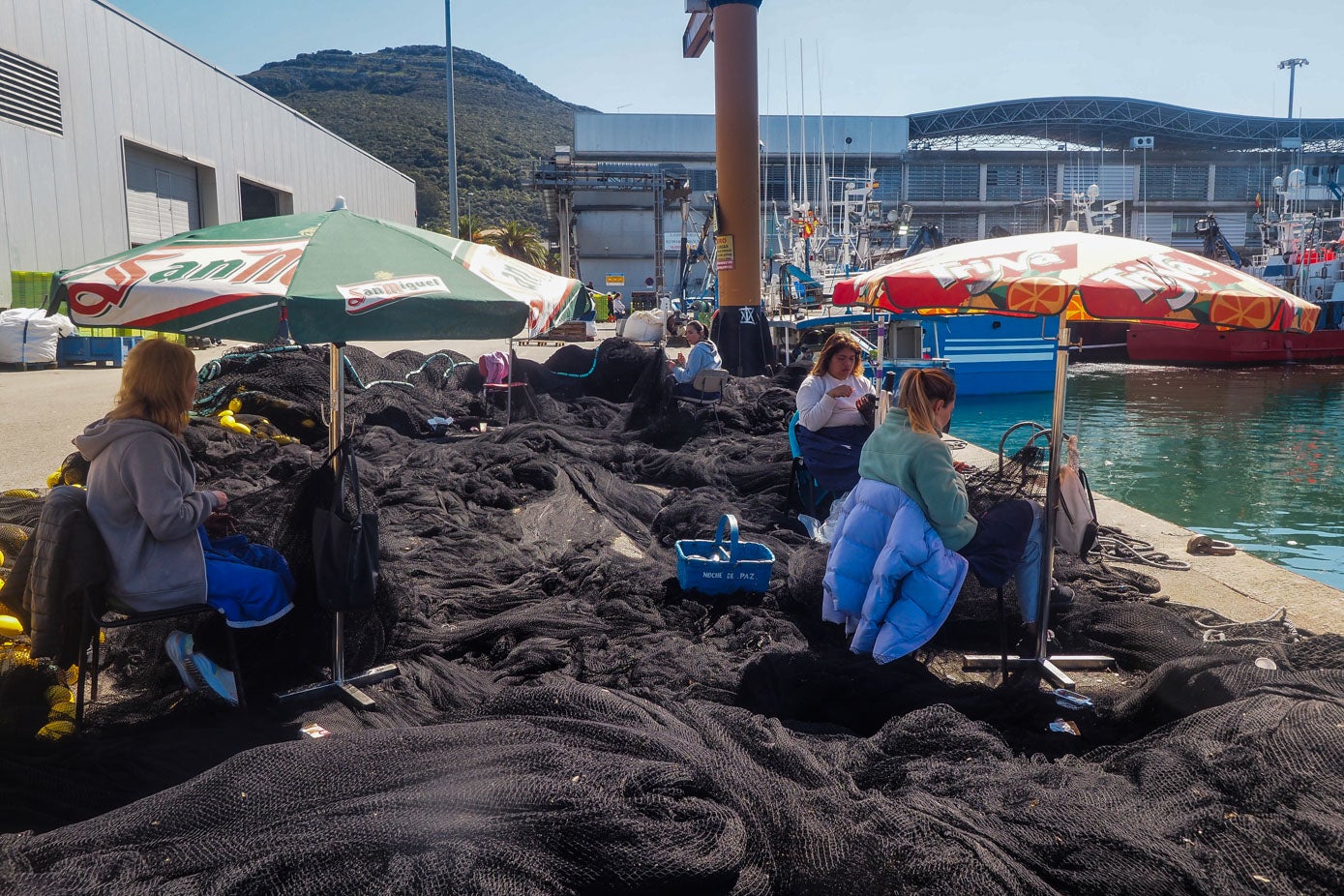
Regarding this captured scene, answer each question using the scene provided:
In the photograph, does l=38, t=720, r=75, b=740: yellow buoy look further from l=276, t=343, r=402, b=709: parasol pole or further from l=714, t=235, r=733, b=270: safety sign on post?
l=714, t=235, r=733, b=270: safety sign on post

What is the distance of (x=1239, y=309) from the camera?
12.7ft

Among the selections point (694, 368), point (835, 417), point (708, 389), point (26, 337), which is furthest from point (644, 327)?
point (835, 417)

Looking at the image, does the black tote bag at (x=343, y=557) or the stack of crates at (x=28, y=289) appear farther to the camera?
the stack of crates at (x=28, y=289)

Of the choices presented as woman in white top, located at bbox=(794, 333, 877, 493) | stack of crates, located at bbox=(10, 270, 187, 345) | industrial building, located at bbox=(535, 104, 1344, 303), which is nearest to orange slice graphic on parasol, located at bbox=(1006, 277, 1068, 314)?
woman in white top, located at bbox=(794, 333, 877, 493)

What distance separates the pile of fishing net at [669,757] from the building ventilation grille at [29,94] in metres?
18.2

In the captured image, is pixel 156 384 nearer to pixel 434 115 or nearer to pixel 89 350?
pixel 89 350

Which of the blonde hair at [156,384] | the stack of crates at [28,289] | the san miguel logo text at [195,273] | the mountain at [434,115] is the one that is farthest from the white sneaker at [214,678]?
the mountain at [434,115]

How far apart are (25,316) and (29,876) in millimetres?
18818

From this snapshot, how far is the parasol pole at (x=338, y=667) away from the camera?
3.87 metres

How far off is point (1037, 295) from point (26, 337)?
62.7 ft

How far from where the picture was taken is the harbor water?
32.7 ft

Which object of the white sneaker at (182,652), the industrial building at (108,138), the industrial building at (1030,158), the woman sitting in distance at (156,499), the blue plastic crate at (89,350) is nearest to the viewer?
the woman sitting in distance at (156,499)

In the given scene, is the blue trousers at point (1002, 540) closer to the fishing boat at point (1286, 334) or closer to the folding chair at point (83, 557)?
the folding chair at point (83, 557)

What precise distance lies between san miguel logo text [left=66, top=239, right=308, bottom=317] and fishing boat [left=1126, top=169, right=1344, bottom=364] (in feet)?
106
